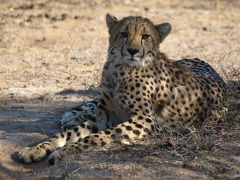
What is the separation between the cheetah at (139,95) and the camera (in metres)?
4.41

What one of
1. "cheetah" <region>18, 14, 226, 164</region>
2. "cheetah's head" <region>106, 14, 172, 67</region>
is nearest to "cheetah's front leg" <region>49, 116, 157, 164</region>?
"cheetah" <region>18, 14, 226, 164</region>

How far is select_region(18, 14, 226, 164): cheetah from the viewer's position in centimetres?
441

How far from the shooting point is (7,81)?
6.43 meters

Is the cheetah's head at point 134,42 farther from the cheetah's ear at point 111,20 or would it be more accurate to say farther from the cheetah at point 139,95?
the cheetah's ear at point 111,20

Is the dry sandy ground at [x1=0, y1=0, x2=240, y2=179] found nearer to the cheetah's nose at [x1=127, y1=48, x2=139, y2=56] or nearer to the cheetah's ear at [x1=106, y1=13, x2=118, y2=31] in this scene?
the cheetah's nose at [x1=127, y1=48, x2=139, y2=56]

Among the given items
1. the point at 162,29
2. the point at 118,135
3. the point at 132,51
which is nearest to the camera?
the point at 118,135

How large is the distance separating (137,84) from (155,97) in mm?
210

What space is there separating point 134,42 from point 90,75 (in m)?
2.44

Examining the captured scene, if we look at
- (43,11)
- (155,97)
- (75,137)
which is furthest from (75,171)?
(43,11)

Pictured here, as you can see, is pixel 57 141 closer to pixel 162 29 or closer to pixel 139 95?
pixel 139 95

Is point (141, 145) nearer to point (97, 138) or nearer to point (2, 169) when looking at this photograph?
point (97, 138)

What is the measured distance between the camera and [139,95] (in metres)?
4.53

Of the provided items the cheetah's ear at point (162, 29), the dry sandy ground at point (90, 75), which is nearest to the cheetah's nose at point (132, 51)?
the cheetah's ear at point (162, 29)

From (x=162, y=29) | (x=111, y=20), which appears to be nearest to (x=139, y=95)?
(x=162, y=29)
